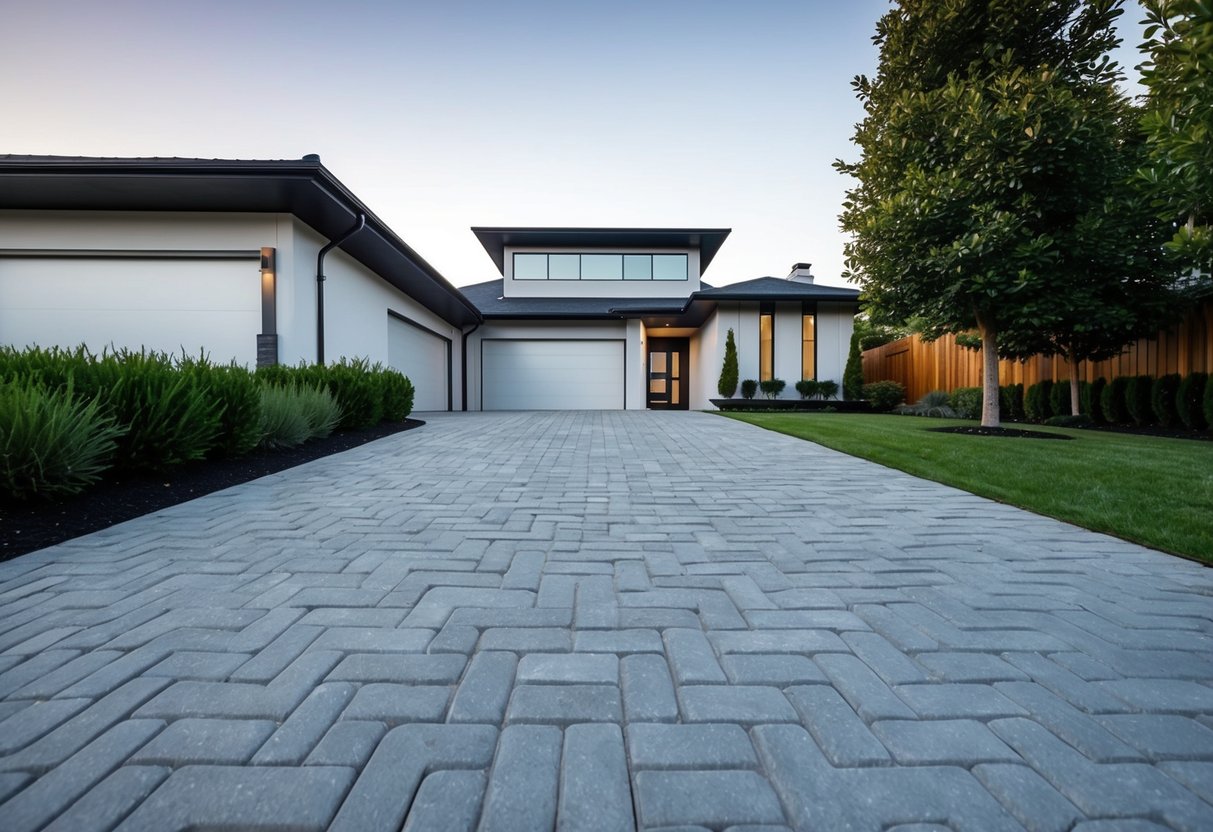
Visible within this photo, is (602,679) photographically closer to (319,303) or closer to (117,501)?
(117,501)

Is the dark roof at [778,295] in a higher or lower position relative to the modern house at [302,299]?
higher

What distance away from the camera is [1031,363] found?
449 inches

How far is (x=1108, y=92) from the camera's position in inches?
276

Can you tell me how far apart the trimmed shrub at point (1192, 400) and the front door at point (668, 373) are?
12301 millimetres

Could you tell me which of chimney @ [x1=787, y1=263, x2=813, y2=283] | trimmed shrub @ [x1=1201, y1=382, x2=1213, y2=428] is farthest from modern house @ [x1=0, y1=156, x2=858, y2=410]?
trimmed shrub @ [x1=1201, y1=382, x2=1213, y2=428]

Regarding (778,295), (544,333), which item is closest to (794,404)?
(778,295)

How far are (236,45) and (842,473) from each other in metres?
12.0

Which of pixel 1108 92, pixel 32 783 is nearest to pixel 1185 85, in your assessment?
pixel 1108 92

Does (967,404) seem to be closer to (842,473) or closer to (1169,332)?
(1169,332)

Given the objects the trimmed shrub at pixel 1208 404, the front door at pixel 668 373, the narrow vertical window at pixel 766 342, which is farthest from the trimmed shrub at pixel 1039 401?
the front door at pixel 668 373

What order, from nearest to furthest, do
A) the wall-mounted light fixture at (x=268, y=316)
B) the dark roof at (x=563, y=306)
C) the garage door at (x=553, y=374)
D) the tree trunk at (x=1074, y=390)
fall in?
the wall-mounted light fixture at (x=268, y=316), the tree trunk at (x=1074, y=390), the dark roof at (x=563, y=306), the garage door at (x=553, y=374)

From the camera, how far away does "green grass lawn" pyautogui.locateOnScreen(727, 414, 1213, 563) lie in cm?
279

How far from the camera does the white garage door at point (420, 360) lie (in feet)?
38.6

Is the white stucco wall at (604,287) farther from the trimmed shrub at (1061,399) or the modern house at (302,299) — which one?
the trimmed shrub at (1061,399)
